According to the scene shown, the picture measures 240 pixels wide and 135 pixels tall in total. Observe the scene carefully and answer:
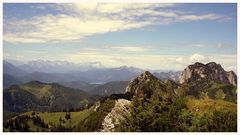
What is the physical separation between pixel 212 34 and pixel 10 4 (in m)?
23.2

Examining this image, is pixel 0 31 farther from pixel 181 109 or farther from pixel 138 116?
pixel 181 109

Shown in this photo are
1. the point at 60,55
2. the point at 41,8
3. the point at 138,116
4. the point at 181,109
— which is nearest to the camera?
the point at 138,116

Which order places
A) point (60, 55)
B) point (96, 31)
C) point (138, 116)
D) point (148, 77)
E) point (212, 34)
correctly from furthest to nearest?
1. point (148, 77)
2. point (60, 55)
3. point (212, 34)
4. point (96, 31)
5. point (138, 116)

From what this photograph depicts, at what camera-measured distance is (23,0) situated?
109 ft

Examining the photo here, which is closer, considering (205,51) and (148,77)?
(205,51)

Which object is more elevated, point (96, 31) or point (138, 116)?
point (96, 31)

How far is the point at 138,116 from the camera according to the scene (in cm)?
2769

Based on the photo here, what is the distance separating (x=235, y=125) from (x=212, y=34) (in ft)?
53.5

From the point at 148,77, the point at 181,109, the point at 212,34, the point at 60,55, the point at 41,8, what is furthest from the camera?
→ the point at 148,77

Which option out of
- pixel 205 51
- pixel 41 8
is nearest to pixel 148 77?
pixel 205 51

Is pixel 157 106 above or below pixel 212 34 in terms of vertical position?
below

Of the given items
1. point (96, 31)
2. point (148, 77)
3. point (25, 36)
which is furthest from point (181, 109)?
point (148, 77)

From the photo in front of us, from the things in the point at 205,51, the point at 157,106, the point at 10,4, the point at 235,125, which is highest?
the point at 10,4

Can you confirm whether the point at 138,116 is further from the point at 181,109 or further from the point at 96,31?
the point at 96,31
